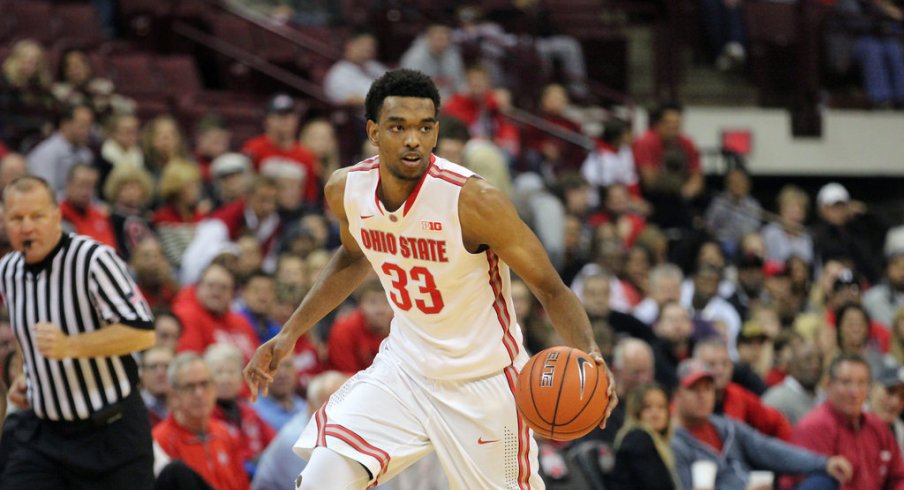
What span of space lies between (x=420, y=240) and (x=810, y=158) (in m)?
14.0

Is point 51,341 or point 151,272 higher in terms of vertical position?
point 51,341

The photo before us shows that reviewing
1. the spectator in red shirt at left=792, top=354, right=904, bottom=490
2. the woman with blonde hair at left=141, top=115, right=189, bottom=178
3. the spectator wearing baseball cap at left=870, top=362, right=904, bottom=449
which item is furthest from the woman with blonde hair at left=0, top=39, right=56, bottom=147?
the spectator wearing baseball cap at left=870, top=362, right=904, bottom=449

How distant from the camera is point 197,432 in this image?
8.06 metres

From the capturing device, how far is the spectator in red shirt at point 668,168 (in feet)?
47.0

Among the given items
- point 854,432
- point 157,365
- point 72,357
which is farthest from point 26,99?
point 854,432

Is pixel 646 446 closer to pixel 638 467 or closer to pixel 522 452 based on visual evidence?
pixel 638 467

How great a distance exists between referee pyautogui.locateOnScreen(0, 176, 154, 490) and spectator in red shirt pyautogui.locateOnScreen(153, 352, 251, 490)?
142 cm

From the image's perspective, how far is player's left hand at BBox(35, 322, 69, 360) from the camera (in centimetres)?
606

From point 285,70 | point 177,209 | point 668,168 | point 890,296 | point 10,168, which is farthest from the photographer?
point 285,70

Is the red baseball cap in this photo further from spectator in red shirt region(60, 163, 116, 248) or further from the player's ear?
the player's ear

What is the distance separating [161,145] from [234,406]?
330cm

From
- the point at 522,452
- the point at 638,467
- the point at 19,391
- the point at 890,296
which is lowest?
the point at 890,296

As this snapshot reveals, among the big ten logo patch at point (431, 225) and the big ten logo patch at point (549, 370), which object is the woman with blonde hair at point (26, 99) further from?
the big ten logo patch at point (549, 370)

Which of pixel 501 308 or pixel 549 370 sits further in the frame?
pixel 501 308
